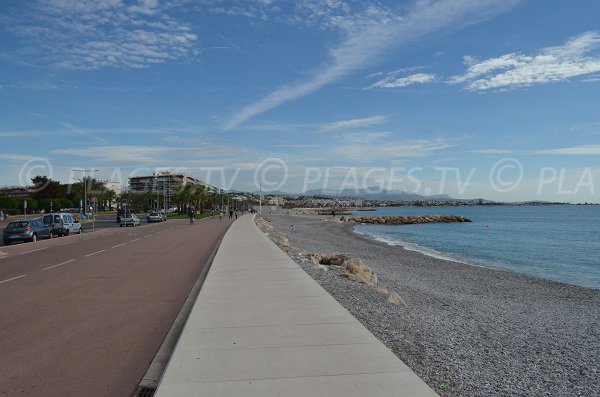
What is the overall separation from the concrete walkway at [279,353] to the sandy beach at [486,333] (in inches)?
23.4

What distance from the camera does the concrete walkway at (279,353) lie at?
4762mm

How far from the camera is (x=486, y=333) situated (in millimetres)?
9578

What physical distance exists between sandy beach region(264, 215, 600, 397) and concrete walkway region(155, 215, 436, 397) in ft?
1.95

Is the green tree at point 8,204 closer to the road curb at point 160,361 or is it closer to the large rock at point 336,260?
the large rock at point 336,260

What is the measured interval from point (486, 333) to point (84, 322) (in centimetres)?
712

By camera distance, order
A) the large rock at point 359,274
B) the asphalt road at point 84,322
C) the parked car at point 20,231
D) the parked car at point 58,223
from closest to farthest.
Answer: the asphalt road at point 84,322, the large rock at point 359,274, the parked car at point 20,231, the parked car at point 58,223

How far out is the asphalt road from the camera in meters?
5.59

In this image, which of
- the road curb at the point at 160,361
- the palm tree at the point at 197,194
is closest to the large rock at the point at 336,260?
the road curb at the point at 160,361

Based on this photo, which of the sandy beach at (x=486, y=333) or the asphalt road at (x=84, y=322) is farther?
the sandy beach at (x=486, y=333)

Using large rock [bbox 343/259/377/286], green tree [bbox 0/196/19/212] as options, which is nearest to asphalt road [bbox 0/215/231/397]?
large rock [bbox 343/259/377/286]

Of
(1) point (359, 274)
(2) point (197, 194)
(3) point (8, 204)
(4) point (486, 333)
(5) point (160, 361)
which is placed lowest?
(4) point (486, 333)

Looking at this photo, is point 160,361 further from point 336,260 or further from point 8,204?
point 8,204

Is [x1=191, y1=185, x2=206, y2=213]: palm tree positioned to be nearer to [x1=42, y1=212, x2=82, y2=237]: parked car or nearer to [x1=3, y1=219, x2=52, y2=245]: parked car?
[x1=42, y1=212, x2=82, y2=237]: parked car

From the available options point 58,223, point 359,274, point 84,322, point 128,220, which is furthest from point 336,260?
point 128,220
